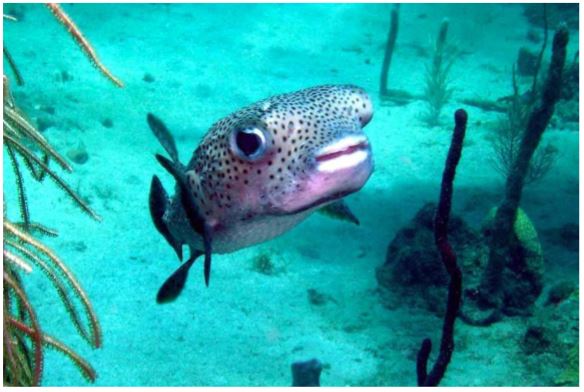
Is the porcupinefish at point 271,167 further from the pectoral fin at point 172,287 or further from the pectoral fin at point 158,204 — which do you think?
the pectoral fin at point 158,204

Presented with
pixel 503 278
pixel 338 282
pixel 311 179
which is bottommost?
pixel 338 282

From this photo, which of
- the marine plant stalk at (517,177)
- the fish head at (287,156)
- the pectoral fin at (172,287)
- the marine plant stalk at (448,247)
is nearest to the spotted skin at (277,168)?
the fish head at (287,156)

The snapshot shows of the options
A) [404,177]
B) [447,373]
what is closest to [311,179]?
[447,373]

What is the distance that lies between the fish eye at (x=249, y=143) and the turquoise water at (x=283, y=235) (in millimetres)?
3319

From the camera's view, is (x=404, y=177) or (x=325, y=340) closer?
(x=325, y=340)

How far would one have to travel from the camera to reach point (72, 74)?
558 inches

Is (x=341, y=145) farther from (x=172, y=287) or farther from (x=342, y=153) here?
(x=172, y=287)

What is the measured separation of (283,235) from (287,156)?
588cm

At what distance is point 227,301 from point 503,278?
333cm

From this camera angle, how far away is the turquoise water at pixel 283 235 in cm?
530

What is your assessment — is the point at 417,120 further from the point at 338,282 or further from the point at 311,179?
the point at 311,179

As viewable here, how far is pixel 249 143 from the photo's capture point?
95.6 inches

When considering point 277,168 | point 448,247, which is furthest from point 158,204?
point 448,247

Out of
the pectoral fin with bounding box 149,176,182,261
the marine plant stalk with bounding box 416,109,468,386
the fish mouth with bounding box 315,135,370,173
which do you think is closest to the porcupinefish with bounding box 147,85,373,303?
the fish mouth with bounding box 315,135,370,173
